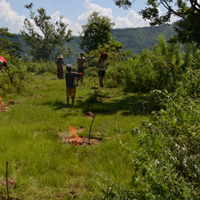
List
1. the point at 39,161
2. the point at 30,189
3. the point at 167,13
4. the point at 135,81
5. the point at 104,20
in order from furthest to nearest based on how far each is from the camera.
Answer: the point at 104,20, the point at 135,81, the point at 167,13, the point at 39,161, the point at 30,189

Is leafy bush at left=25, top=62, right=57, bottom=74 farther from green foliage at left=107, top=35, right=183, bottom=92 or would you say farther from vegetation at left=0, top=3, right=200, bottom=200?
vegetation at left=0, top=3, right=200, bottom=200

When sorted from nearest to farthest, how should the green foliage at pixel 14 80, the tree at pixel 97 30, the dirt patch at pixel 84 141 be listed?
the dirt patch at pixel 84 141 → the green foliage at pixel 14 80 → the tree at pixel 97 30

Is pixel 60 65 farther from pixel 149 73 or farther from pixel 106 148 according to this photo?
pixel 106 148

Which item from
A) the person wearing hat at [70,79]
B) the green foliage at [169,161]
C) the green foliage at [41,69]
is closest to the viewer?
the green foliage at [169,161]

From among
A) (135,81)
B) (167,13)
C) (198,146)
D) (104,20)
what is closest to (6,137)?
(198,146)

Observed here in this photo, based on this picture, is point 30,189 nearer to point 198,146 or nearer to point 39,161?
point 39,161

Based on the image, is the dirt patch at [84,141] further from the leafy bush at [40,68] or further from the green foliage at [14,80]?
the leafy bush at [40,68]

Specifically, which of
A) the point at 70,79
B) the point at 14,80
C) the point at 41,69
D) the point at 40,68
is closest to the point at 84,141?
the point at 70,79

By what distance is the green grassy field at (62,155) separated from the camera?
326cm

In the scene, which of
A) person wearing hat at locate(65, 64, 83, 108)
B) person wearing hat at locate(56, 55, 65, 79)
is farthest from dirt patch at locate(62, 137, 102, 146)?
person wearing hat at locate(56, 55, 65, 79)

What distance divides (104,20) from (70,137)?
34.4m

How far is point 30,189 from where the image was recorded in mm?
3234

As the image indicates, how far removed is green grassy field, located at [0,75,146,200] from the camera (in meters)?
3.26

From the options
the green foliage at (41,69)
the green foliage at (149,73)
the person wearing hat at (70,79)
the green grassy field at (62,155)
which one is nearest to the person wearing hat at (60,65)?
the green foliage at (149,73)
